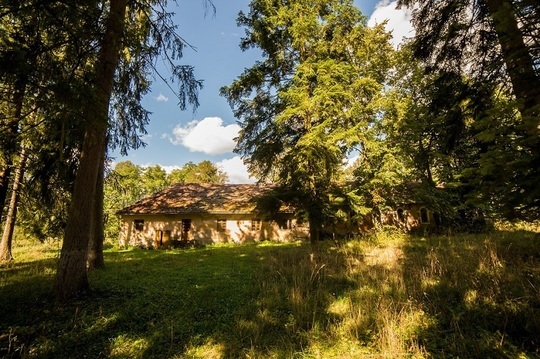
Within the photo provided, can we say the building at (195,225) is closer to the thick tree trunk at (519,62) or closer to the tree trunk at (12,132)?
the tree trunk at (12,132)

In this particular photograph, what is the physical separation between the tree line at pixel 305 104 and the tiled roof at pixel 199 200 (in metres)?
8.84

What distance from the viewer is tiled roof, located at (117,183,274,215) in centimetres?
2309

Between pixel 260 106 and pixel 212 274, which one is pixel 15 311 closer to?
pixel 212 274

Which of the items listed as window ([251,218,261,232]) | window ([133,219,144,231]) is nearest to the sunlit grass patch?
window ([251,218,261,232])

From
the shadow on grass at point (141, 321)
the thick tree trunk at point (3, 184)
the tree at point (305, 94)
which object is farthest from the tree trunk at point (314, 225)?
the thick tree trunk at point (3, 184)

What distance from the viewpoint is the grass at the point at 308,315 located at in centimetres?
399

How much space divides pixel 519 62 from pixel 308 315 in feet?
18.4

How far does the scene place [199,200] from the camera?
2472cm

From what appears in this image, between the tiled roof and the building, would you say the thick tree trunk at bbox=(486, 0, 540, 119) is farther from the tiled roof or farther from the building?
the building

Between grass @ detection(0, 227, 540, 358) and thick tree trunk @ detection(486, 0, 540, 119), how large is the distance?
1855 millimetres

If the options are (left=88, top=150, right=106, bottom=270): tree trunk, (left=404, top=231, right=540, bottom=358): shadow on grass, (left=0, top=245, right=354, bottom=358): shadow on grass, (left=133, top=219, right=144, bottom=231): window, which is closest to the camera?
(left=404, top=231, right=540, bottom=358): shadow on grass

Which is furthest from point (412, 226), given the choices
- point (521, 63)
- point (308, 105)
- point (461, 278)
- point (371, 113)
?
point (521, 63)

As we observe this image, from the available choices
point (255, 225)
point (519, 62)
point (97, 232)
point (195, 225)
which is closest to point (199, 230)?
point (195, 225)

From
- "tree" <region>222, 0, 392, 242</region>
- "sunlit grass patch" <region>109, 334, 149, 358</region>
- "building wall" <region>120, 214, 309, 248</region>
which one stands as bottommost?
"sunlit grass patch" <region>109, 334, 149, 358</region>
